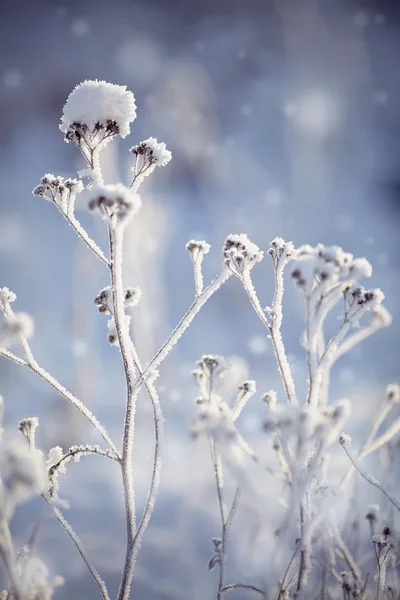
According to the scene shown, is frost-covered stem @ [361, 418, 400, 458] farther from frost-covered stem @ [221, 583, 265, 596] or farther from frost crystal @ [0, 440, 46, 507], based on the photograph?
frost crystal @ [0, 440, 46, 507]

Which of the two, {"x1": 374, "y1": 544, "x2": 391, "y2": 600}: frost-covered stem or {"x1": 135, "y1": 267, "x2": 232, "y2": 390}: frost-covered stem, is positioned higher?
{"x1": 135, "y1": 267, "x2": 232, "y2": 390}: frost-covered stem

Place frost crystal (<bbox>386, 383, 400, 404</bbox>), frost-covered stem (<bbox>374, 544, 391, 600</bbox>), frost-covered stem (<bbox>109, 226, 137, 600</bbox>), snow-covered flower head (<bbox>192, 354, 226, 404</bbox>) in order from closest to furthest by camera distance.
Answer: frost-covered stem (<bbox>109, 226, 137, 600</bbox>) < frost-covered stem (<bbox>374, 544, 391, 600</bbox>) < snow-covered flower head (<bbox>192, 354, 226, 404</bbox>) < frost crystal (<bbox>386, 383, 400, 404</bbox>)

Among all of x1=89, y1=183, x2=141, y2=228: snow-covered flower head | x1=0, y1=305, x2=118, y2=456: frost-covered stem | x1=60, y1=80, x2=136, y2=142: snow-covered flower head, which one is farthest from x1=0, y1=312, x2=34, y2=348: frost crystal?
x1=60, y1=80, x2=136, y2=142: snow-covered flower head

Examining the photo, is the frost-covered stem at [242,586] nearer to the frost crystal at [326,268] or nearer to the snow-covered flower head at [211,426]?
the snow-covered flower head at [211,426]

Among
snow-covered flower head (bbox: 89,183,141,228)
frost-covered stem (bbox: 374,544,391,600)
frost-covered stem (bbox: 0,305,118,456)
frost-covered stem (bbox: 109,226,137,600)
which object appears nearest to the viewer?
snow-covered flower head (bbox: 89,183,141,228)

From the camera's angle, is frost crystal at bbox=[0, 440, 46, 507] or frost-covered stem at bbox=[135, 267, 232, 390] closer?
frost crystal at bbox=[0, 440, 46, 507]

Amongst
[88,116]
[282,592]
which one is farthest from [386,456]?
[88,116]

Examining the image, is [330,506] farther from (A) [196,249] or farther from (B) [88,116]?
(B) [88,116]

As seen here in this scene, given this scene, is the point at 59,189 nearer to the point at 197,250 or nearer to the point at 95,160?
the point at 95,160
